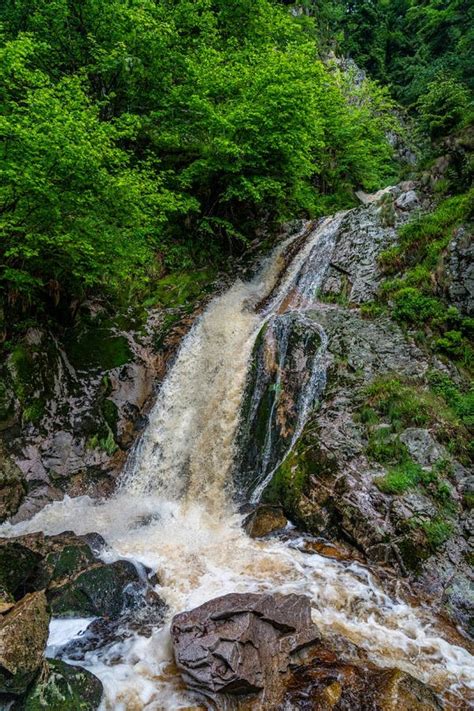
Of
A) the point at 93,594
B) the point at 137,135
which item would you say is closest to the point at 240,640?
the point at 93,594

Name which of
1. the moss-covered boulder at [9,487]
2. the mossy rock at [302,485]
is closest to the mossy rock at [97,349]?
the moss-covered boulder at [9,487]

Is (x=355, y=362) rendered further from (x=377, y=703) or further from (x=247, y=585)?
(x=377, y=703)

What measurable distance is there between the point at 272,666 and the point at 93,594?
101 inches

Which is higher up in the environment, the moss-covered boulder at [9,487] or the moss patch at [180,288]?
the moss patch at [180,288]

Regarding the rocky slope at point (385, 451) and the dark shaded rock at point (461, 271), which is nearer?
the rocky slope at point (385, 451)

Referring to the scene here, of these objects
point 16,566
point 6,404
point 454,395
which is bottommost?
point 16,566

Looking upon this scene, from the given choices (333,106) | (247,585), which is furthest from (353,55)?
(247,585)

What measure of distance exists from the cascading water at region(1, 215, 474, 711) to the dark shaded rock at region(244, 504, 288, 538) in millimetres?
181

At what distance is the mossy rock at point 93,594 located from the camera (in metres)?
5.41

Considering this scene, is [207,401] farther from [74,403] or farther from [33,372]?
[33,372]

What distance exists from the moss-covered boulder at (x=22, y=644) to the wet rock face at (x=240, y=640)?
1.45 meters

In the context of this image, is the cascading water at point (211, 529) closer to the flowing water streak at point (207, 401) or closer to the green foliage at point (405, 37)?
the flowing water streak at point (207, 401)

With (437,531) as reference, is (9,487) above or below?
below

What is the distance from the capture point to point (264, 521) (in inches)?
275
